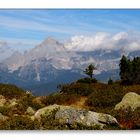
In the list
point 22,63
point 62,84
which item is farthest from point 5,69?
point 62,84

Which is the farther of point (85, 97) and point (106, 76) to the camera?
point (85, 97)

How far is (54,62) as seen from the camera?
2314 centimetres

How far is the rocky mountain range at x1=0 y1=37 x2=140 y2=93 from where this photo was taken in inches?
898

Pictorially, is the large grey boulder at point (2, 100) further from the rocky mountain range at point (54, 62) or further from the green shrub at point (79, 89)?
the green shrub at point (79, 89)

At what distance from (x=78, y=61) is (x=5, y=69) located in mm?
2311

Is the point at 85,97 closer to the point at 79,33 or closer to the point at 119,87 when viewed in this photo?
the point at 119,87

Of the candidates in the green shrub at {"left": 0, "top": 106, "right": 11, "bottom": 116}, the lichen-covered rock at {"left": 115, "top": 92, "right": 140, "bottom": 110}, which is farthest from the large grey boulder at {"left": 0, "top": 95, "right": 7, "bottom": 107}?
the lichen-covered rock at {"left": 115, "top": 92, "right": 140, "bottom": 110}

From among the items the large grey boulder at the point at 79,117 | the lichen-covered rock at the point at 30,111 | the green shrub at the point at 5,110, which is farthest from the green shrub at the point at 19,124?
the lichen-covered rock at the point at 30,111

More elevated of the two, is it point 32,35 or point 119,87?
point 32,35

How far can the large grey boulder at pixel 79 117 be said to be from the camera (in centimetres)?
2212

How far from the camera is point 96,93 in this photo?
2508 cm

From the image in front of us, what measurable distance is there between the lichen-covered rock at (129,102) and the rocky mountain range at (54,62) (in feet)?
3.27

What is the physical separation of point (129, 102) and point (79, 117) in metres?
2.03

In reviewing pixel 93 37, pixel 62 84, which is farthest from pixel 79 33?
pixel 62 84
